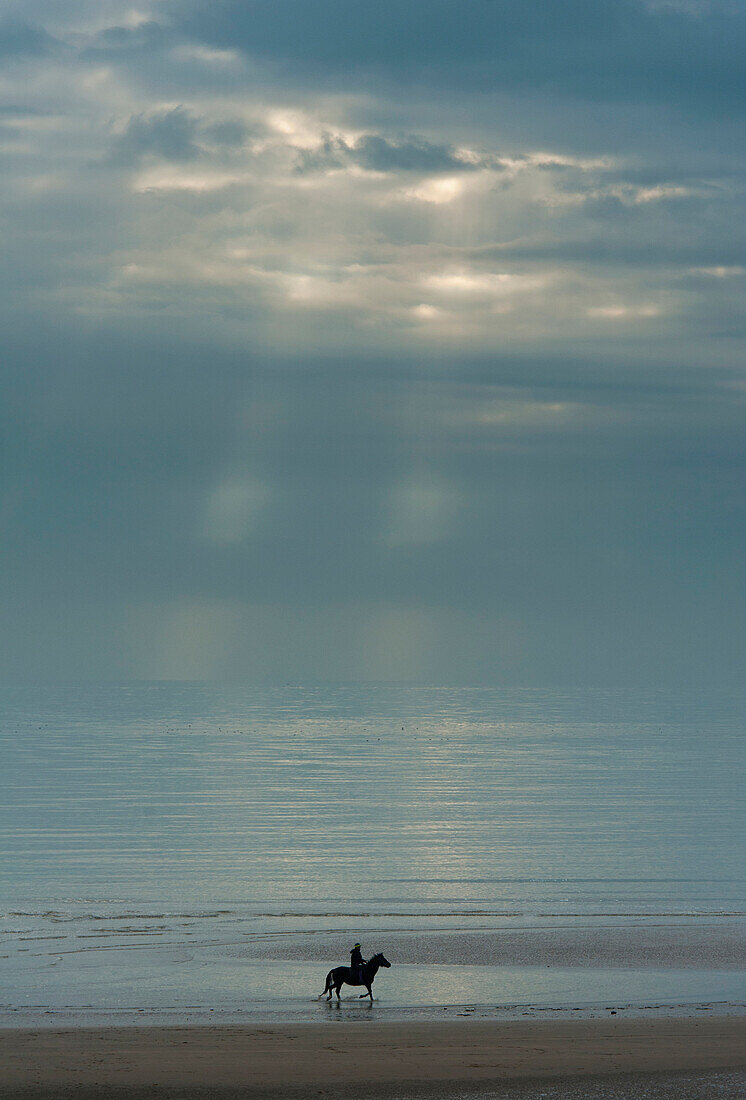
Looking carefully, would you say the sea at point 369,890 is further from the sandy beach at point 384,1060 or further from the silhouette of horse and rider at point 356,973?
the sandy beach at point 384,1060

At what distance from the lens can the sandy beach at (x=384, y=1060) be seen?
2131 cm

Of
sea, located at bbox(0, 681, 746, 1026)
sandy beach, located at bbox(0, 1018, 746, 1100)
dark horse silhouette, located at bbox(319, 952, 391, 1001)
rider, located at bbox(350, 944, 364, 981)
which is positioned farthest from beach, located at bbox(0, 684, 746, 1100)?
rider, located at bbox(350, 944, 364, 981)

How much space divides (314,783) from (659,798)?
2689cm

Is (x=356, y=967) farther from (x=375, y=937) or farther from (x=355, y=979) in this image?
(x=375, y=937)

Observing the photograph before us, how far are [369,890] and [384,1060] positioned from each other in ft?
77.5

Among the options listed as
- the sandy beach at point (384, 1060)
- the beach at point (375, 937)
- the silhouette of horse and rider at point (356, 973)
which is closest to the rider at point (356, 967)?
the silhouette of horse and rider at point (356, 973)

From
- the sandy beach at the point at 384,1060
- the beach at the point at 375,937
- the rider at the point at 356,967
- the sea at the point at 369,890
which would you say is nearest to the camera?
the sandy beach at the point at 384,1060

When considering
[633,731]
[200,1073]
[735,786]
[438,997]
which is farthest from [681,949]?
[633,731]

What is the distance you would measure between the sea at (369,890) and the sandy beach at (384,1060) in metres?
1.87

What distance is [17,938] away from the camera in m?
36.6

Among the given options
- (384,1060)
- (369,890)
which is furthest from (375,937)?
(384,1060)

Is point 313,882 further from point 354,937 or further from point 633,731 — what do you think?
point 633,731

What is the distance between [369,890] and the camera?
46500 millimetres

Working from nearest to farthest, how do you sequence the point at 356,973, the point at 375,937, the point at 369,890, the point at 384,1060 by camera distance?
the point at 384,1060 < the point at 356,973 < the point at 375,937 < the point at 369,890
